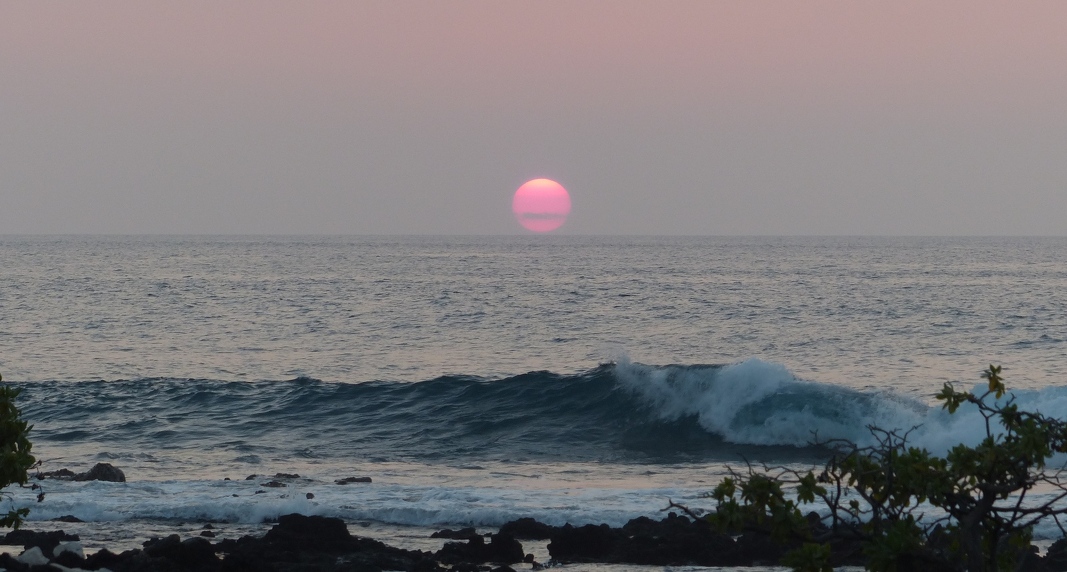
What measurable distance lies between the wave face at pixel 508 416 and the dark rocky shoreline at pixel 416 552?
31.1ft

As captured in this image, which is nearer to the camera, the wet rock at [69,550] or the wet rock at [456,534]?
the wet rock at [69,550]

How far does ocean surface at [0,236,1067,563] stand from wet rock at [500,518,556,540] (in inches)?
41.9

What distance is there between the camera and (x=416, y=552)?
41.4ft

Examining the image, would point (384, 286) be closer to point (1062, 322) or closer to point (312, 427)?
point (1062, 322)

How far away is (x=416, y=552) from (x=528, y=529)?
1997 millimetres

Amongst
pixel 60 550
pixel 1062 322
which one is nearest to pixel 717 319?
pixel 1062 322

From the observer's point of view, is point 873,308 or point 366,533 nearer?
point 366,533

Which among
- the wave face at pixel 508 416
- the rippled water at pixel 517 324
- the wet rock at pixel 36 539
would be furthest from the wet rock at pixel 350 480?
the rippled water at pixel 517 324

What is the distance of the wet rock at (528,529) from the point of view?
550 inches

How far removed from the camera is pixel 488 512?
50.8ft

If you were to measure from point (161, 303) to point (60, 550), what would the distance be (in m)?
51.0

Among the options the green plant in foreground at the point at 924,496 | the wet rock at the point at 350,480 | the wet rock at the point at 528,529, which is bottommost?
the wet rock at the point at 350,480

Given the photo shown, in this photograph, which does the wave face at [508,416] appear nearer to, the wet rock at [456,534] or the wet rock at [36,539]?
the wet rock at [456,534]

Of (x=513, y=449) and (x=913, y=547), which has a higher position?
(x=913, y=547)
